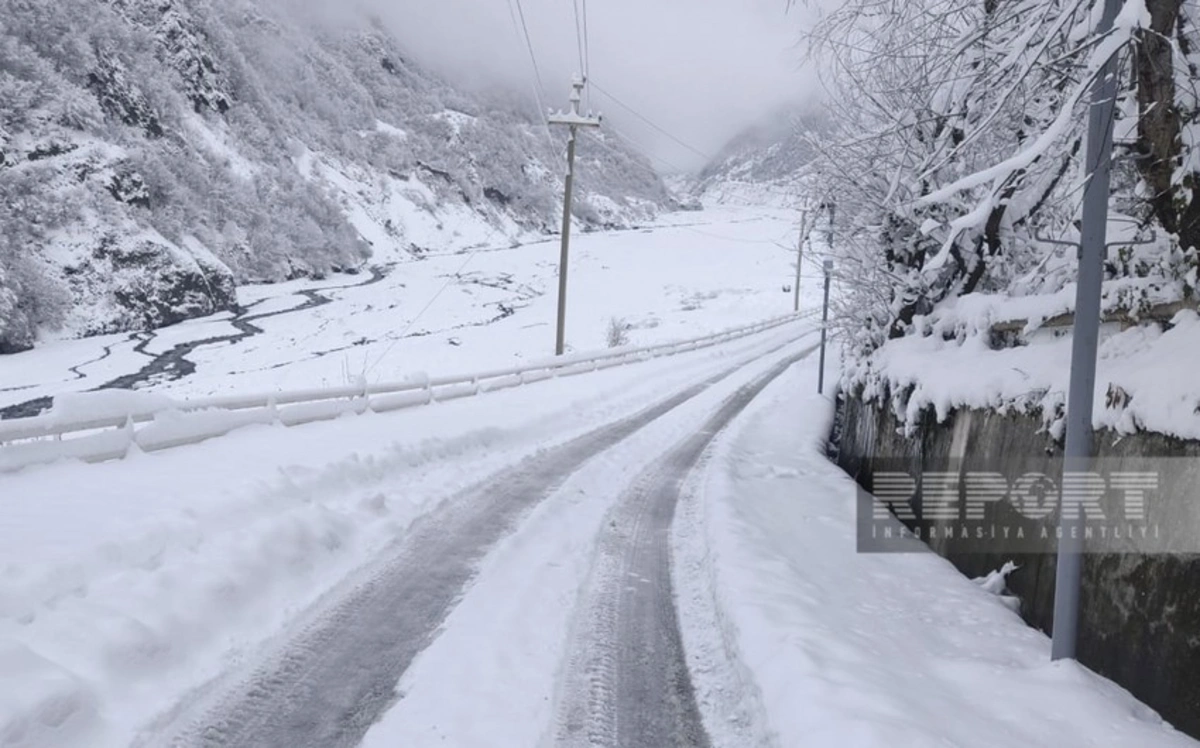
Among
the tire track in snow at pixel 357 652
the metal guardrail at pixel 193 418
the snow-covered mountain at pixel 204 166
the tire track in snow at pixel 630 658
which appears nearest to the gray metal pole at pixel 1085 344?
the tire track in snow at pixel 630 658

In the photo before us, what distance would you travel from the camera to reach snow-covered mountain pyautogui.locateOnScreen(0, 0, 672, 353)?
101 ft

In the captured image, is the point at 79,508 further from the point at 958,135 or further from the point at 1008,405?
the point at 958,135

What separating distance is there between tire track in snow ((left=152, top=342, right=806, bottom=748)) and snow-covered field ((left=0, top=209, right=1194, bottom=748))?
0.08 ft

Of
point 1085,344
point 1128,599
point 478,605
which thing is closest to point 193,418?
point 478,605

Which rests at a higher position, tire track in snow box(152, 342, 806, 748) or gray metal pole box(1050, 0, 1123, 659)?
gray metal pole box(1050, 0, 1123, 659)

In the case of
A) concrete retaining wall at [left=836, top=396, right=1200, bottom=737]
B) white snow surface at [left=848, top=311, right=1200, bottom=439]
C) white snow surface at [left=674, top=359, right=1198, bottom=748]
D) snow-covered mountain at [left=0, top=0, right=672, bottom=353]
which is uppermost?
snow-covered mountain at [left=0, top=0, right=672, bottom=353]

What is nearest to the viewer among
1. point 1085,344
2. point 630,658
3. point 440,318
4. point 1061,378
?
point 1085,344

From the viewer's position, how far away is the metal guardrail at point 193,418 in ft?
23.0

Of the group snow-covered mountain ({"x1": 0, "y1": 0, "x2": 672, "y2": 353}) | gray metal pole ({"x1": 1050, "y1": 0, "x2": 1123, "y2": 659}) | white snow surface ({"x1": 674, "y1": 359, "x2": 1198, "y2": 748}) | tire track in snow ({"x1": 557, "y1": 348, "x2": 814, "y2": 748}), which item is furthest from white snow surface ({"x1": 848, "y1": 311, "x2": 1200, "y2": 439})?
snow-covered mountain ({"x1": 0, "y1": 0, "x2": 672, "y2": 353})

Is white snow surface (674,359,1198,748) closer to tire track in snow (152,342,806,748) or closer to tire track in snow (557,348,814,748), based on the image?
tire track in snow (557,348,814,748)

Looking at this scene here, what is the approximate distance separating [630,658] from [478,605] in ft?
A: 4.06

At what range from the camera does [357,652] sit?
4.27 m

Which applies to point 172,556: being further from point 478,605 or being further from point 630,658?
point 630,658

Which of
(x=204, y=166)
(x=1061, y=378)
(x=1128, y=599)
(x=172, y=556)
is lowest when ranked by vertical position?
(x=172, y=556)
